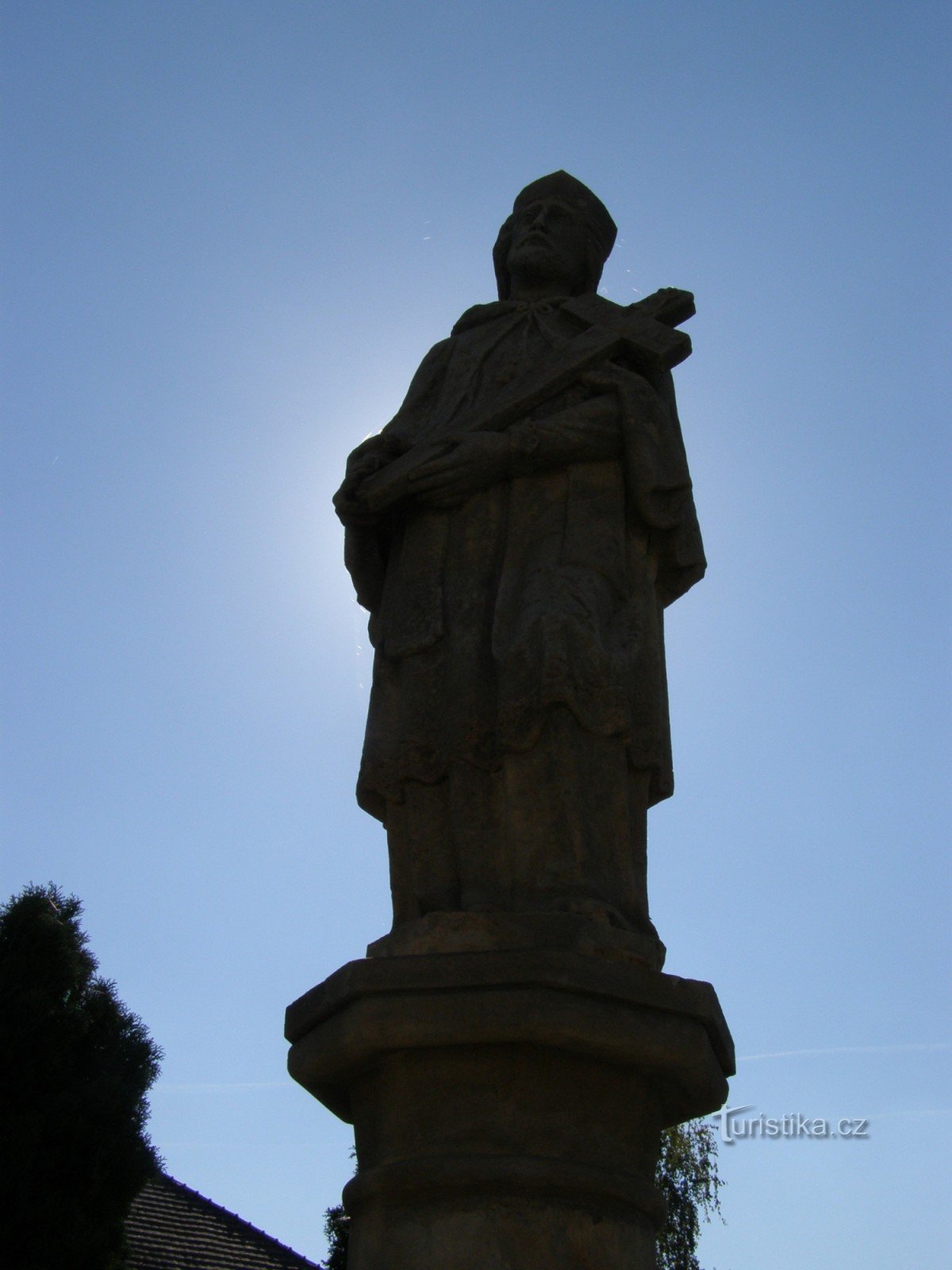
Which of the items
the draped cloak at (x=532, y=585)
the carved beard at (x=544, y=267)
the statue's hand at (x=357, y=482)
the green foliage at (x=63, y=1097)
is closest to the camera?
the draped cloak at (x=532, y=585)

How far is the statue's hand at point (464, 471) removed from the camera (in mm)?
5008

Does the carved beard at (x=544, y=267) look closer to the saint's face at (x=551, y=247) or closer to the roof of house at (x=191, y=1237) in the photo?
the saint's face at (x=551, y=247)

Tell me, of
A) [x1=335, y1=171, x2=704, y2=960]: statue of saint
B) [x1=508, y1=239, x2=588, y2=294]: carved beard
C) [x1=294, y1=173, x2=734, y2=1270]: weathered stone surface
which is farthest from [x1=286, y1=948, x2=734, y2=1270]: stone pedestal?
[x1=508, y1=239, x2=588, y2=294]: carved beard

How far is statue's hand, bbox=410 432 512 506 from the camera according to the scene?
16.4 ft

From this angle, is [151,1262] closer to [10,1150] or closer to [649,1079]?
[10,1150]

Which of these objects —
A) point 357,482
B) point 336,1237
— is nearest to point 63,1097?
point 336,1237

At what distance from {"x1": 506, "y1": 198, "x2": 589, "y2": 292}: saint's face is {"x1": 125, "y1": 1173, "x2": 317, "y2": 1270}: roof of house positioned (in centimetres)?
1731

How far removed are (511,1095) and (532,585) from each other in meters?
1.70

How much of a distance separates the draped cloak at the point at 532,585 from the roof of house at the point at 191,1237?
675 inches

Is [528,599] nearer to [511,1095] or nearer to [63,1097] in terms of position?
[511,1095]

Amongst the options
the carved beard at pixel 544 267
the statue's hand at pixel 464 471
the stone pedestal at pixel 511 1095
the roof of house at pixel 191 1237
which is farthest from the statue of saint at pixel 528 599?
the roof of house at pixel 191 1237

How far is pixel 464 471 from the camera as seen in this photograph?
16.4 ft

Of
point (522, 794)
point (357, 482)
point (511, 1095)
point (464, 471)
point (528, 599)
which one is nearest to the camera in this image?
point (511, 1095)

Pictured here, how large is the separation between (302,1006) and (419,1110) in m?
0.53
